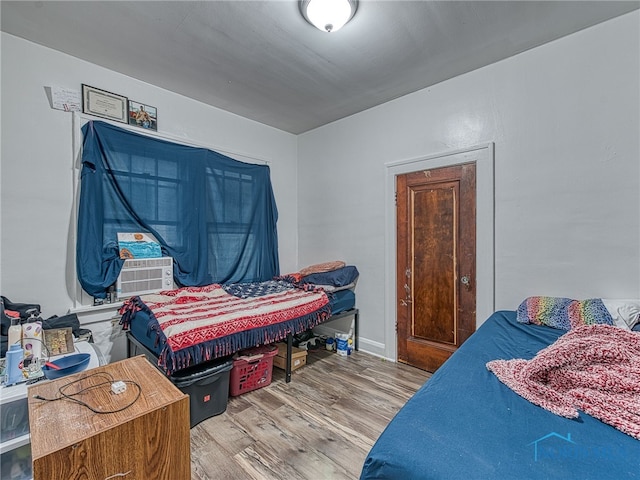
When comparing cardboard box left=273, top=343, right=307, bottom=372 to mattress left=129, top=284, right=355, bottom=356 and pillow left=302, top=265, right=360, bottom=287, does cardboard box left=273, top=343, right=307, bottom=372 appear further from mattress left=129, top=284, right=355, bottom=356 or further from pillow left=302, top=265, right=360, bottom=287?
mattress left=129, top=284, right=355, bottom=356

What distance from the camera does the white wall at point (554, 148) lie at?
194 centimetres

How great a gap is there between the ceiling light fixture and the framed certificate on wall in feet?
6.04

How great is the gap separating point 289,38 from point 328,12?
43cm

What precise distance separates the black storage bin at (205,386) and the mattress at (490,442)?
149cm

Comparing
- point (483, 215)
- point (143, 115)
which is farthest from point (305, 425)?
point (143, 115)

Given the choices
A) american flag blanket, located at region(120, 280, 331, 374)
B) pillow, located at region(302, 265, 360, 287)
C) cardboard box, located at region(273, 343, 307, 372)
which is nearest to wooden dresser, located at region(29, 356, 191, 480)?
american flag blanket, located at region(120, 280, 331, 374)

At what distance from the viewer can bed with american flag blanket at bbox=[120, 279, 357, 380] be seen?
6.34ft

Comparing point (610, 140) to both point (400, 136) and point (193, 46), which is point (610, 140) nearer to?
point (400, 136)

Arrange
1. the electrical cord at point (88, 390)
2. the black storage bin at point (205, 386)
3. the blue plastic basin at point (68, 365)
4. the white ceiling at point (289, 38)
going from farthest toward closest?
the black storage bin at point (205, 386) → the white ceiling at point (289, 38) → the blue plastic basin at point (68, 365) → the electrical cord at point (88, 390)

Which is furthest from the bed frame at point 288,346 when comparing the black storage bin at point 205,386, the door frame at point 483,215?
the door frame at point 483,215

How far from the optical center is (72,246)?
2.40m

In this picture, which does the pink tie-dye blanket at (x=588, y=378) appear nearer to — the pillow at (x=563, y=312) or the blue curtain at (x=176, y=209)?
the pillow at (x=563, y=312)

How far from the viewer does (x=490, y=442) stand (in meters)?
0.89

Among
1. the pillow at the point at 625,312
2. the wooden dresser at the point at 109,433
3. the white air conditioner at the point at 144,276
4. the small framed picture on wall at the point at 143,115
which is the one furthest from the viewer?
the small framed picture on wall at the point at 143,115
